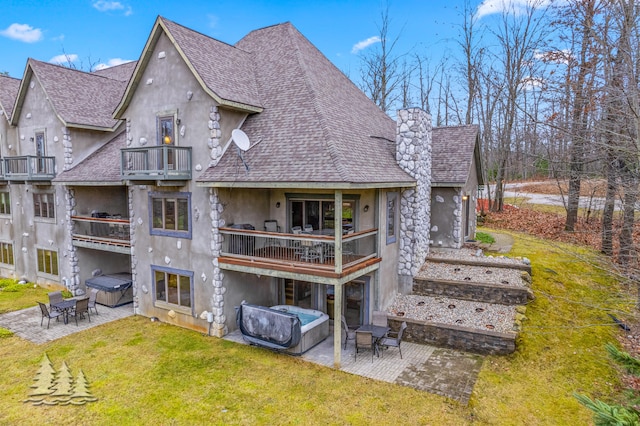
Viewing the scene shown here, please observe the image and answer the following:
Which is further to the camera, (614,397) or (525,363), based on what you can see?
(525,363)

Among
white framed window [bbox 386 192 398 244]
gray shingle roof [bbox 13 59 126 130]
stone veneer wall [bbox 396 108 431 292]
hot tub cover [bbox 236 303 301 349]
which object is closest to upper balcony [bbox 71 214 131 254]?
gray shingle roof [bbox 13 59 126 130]

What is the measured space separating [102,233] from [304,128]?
11131 mm

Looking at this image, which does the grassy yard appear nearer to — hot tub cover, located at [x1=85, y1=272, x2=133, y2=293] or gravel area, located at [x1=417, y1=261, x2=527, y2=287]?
gravel area, located at [x1=417, y1=261, x2=527, y2=287]

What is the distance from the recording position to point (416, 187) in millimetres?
14430

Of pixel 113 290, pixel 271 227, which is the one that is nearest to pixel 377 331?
pixel 271 227

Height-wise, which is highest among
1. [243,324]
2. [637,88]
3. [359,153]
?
[637,88]

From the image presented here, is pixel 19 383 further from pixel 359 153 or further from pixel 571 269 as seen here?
pixel 571 269

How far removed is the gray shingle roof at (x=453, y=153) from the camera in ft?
57.0

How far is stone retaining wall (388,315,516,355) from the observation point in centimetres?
1080

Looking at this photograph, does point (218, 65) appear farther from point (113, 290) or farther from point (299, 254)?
Answer: point (113, 290)

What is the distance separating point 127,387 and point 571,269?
1740 centimetres

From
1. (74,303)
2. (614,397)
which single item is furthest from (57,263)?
(614,397)

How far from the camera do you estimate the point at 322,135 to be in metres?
11.9

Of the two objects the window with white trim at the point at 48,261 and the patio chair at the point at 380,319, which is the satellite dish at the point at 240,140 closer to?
the patio chair at the point at 380,319
